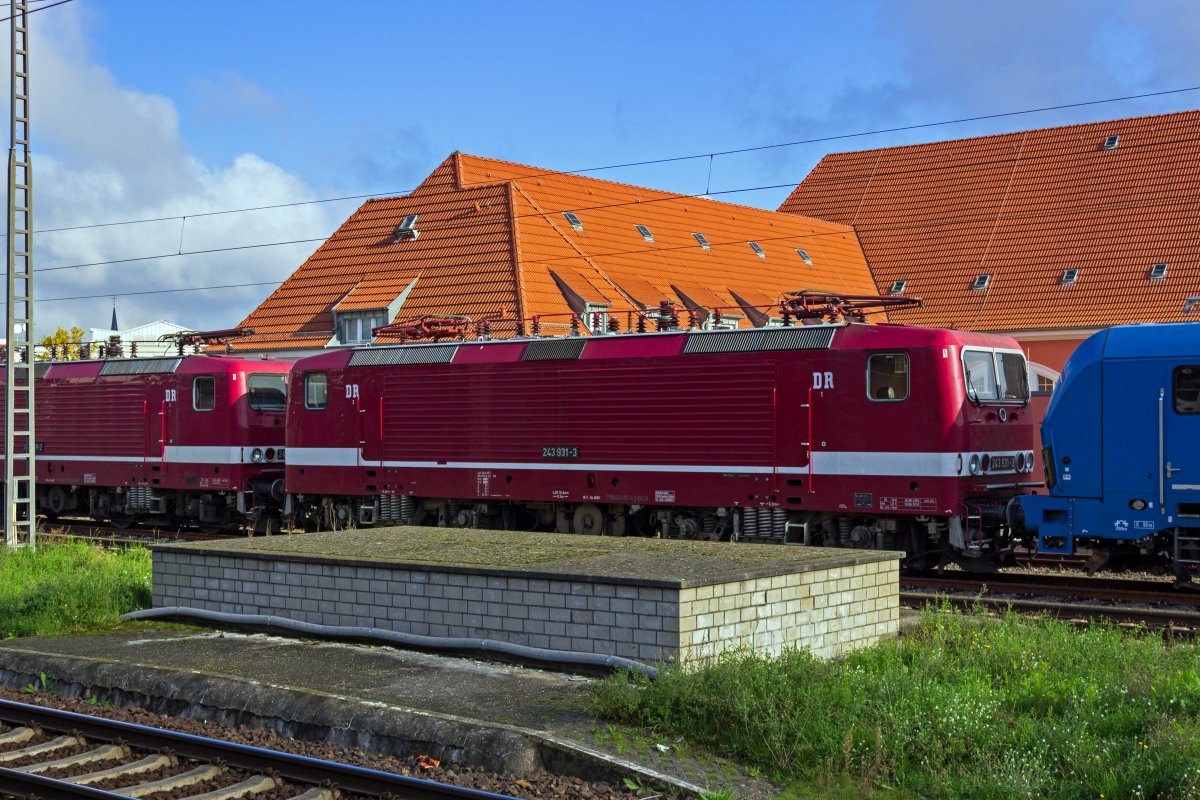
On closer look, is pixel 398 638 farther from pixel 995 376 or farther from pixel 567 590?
pixel 995 376

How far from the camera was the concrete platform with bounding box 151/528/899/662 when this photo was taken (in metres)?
9.37

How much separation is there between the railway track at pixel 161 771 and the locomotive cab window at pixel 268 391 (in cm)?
1588

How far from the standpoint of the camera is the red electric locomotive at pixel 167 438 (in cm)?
2439

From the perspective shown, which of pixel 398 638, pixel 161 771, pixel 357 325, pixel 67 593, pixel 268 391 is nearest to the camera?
pixel 161 771

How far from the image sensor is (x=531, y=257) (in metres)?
35.2

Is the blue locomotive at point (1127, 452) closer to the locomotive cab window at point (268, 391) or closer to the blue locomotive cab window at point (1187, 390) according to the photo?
the blue locomotive cab window at point (1187, 390)

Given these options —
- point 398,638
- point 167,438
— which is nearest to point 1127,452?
point 398,638

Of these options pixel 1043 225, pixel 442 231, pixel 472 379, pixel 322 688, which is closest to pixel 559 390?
pixel 472 379

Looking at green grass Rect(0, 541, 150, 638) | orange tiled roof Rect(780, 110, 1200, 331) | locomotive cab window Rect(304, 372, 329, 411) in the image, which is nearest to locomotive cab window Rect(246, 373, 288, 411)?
locomotive cab window Rect(304, 372, 329, 411)

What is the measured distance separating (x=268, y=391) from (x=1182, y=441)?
54.4 feet

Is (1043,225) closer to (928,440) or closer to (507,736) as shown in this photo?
(928,440)

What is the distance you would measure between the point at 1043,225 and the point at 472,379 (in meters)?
25.4

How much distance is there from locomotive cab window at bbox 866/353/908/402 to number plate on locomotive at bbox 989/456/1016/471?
1.62m

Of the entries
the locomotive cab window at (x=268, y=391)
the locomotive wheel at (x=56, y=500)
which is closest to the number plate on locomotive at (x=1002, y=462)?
the locomotive cab window at (x=268, y=391)
